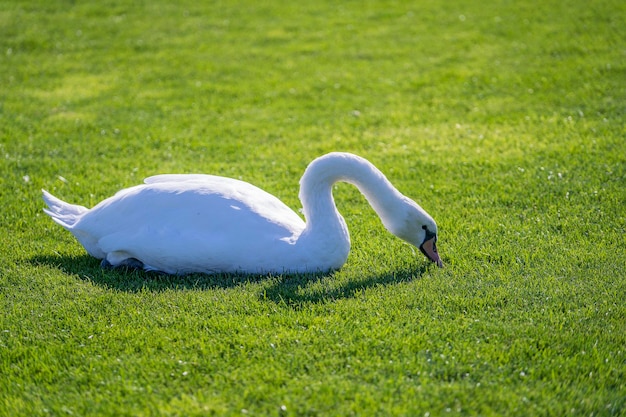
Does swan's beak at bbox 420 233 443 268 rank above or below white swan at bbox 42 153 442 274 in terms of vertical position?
below

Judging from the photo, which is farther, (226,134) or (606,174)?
(226,134)

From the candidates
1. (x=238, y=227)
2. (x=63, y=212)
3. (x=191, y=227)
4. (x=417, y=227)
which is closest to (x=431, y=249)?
(x=417, y=227)

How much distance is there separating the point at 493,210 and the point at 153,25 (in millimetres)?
9936

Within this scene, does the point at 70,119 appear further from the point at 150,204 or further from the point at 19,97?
the point at 150,204

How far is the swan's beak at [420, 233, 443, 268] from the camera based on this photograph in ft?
22.3

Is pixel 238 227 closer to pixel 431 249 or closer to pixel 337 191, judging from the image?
pixel 431 249

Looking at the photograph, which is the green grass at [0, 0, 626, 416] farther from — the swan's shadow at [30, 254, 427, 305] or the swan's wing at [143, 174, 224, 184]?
the swan's wing at [143, 174, 224, 184]

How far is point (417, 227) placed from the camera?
677 cm

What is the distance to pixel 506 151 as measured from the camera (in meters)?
9.71

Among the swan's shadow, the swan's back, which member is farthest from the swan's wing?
the swan's shadow

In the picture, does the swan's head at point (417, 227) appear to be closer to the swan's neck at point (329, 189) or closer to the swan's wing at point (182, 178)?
the swan's neck at point (329, 189)

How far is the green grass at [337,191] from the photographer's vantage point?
5.17 meters

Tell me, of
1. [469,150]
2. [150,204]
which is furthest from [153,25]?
[150,204]

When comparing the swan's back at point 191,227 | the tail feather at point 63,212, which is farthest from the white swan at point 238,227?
the tail feather at point 63,212
